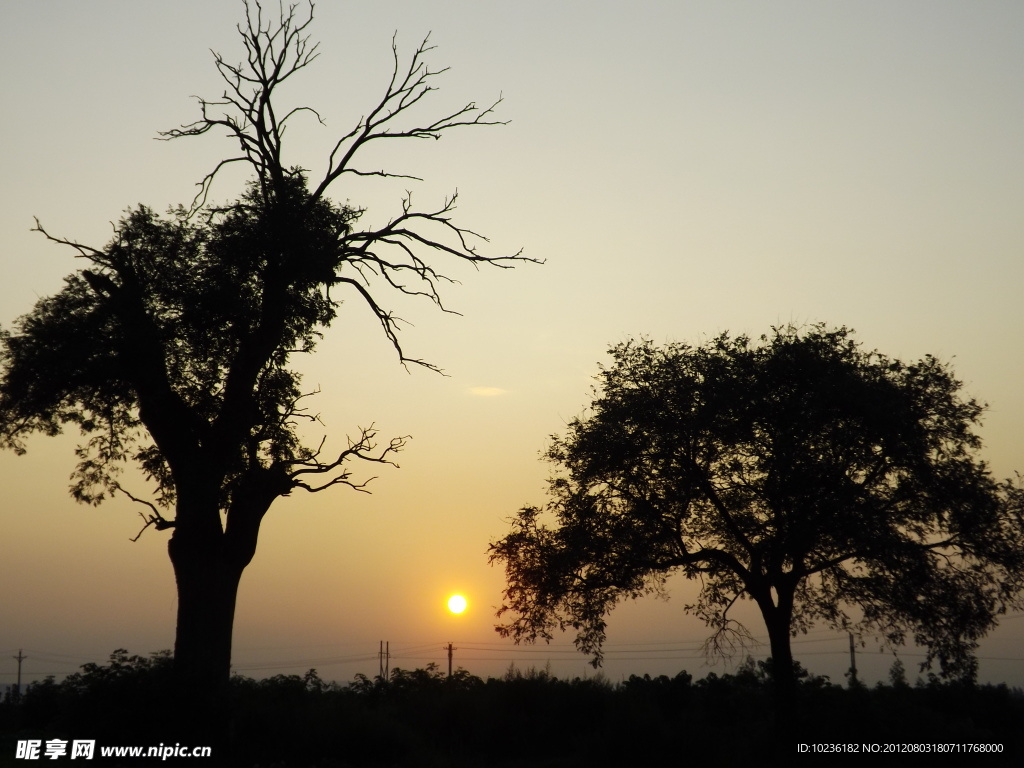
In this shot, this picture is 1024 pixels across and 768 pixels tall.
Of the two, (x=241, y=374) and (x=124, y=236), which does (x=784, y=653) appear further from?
(x=124, y=236)

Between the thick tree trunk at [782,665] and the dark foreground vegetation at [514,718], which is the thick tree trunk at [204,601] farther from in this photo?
the thick tree trunk at [782,665]

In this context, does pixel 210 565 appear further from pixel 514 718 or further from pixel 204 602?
pixel 514 718

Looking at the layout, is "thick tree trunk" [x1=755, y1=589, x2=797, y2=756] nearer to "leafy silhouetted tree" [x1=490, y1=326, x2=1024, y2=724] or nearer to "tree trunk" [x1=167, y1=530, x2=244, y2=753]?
"leafy silhouetted tree" [x1=490, y1=326, x2=1024, y2=724]

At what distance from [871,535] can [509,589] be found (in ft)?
34.8

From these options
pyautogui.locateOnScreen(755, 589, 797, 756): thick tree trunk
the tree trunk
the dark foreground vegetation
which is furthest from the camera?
pyautogui.locateOnScreen(755, 589, 797, 756): thick tree trunk

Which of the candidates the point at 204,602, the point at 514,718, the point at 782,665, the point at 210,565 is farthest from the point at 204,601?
the point at 782,665

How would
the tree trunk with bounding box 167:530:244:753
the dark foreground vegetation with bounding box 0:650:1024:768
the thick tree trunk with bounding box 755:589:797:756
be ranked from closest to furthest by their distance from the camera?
1. the dark foreground vegetation with bounding box 0:650:1024:768
2. the tree trunk with bounding box 167:530:244:753
3. the thick tree trunk with bounding box 755:589:797:756

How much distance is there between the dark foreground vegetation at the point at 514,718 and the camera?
17828mm

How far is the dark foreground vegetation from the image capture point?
58.5 ft

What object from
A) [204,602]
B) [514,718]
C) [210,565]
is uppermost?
[210,565]

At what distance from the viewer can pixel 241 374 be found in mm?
21656

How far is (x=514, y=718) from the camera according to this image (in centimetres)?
2594

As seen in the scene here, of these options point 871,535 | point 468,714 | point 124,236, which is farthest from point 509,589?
point 124,236

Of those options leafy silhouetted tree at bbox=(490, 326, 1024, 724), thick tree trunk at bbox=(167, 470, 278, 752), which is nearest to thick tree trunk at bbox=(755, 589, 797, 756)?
leafy silhouetted tree at bbox=(490, 326, 1024, 724)
